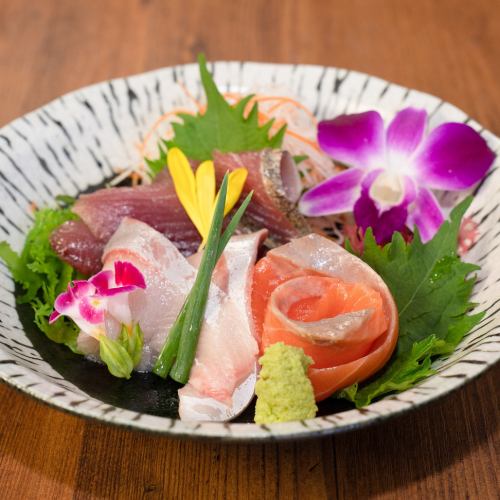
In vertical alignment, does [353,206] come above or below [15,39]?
above

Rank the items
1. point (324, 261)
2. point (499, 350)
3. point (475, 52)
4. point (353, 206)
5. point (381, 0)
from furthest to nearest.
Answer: point (381, 0) → point (475, 52) → point (353, 206) → point (324, 261) → point (499, 350)

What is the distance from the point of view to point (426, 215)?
2283mm

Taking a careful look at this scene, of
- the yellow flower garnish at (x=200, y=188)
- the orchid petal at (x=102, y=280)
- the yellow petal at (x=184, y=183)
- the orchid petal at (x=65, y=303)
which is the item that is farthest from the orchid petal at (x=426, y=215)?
the orchid petal at (x=65, y=303)

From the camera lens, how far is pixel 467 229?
2.24m

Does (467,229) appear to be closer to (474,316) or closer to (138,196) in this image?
(474,316)

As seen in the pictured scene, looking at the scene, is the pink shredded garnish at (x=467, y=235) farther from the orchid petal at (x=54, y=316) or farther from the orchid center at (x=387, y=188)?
the orchid petal at (x=54, y=316)

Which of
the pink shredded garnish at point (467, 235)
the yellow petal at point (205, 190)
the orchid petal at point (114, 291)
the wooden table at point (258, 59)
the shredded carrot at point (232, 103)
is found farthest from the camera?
the shredded carrot at point (232, 103)

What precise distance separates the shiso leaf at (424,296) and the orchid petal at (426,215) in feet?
0.97

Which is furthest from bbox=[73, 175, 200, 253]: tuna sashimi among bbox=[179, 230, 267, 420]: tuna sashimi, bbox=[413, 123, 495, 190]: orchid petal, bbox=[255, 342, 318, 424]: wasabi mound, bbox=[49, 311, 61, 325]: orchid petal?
bbox=[413, 123, 495, 190]: orchid petal

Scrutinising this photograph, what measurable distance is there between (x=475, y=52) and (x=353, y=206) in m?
1.81

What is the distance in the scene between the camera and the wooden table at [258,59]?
167cm

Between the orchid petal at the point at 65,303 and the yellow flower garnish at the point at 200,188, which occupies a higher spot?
the yellow flower garnish at the point at 200,188

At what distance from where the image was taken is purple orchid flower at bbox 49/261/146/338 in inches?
70.3

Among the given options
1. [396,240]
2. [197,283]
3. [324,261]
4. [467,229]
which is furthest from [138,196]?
[467,229]
